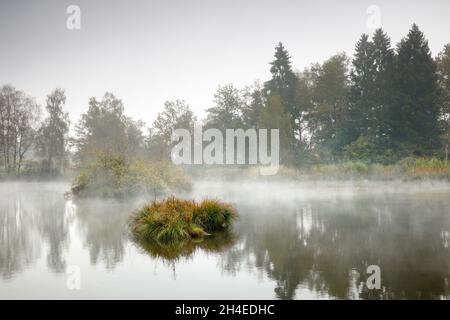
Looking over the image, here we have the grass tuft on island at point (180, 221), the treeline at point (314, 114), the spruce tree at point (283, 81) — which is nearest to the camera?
the grass tuft on island at point (180, 221)

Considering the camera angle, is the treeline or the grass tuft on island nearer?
the grass tuft on island

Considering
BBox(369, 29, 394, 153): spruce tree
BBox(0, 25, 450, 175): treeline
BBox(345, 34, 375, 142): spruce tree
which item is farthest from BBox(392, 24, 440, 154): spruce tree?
BBox(345, 34, 375, 142): spruce tree

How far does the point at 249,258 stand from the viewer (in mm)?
9523

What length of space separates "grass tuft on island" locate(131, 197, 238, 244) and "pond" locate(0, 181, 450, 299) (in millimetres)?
492

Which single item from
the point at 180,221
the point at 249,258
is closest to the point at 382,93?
the point at 180,221

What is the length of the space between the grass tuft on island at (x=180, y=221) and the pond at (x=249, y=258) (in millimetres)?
492

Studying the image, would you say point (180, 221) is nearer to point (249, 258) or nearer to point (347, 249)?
point (249, 258)

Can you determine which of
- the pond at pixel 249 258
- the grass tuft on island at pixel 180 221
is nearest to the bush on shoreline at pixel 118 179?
the pond at pixel 249 258

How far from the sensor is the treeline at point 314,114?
125ft

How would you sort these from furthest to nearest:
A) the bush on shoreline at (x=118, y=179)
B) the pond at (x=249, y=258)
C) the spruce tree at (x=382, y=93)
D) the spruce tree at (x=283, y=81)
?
the spruce tree at (x=283, y=81) → the spruce tree at (x=382, y=93) → the bush on shoreline at (x=118, y=179) → the pond at (x=249, y=258)

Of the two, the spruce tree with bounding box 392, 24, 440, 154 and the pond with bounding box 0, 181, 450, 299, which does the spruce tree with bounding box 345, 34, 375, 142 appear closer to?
the spruce tree with bounding box 392, 24, 440, 154

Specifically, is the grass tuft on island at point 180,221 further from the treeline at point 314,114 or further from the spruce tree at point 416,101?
the spruce tree at point 416,101

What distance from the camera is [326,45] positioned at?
2106 inches

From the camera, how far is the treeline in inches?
1500
